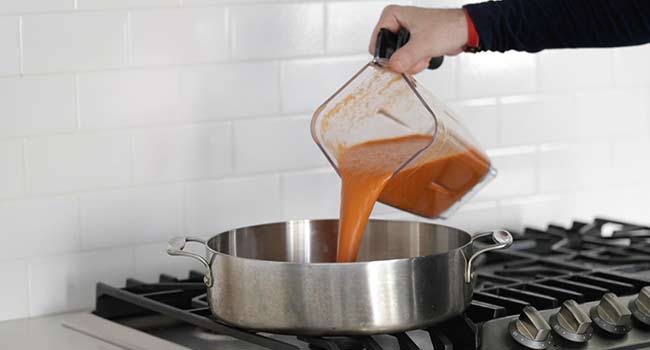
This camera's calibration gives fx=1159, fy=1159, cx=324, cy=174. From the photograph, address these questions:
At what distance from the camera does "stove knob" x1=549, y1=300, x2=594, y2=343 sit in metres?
1.43

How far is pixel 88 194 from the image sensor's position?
1.75 metres

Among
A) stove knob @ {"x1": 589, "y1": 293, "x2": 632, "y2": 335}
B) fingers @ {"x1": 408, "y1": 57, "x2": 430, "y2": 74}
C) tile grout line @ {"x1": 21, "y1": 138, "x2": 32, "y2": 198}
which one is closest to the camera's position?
stove knob @ {"x1": 589, "y1": 293, "x2": 632, "y2": 335}

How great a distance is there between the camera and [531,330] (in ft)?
4.69

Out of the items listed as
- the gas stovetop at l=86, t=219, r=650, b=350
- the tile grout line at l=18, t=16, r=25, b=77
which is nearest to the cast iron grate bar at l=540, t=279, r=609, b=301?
the gas stovetop at l=86, t=219, r=650, b=350

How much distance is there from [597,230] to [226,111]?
2.35ft

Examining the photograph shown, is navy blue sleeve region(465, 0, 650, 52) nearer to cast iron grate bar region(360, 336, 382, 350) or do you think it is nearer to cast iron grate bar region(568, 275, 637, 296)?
cast iron grate bar region(568, 275, 637, 296)

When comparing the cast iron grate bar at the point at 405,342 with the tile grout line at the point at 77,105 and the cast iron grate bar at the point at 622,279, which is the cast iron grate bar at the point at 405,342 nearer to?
the cast iron grate bar at the point at 622,279

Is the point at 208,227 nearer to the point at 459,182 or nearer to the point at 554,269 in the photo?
the point at 459,182

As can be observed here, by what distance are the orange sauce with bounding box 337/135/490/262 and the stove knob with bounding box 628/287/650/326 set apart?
1.04 feet

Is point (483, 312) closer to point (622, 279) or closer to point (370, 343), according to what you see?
point (370, 343)

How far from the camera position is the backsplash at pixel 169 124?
5.55 ft

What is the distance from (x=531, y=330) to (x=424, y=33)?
0.43 metres

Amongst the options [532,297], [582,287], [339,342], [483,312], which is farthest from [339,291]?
[582,287]

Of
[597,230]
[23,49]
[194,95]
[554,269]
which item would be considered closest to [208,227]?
[194,95]
